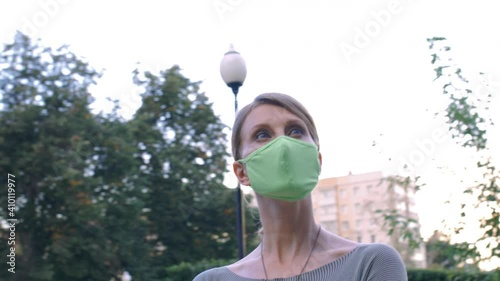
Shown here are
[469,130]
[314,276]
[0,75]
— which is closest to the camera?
[314,276]

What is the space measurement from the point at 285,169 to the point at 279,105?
0.57 ft

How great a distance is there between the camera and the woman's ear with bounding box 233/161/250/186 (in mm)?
1663

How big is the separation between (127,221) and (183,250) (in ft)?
11.5

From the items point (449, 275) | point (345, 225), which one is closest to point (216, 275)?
point (449, 275)

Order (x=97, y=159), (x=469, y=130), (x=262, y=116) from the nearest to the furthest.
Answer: (x=262, y=116)
(x=469, y=130)
(x=97, y=159)

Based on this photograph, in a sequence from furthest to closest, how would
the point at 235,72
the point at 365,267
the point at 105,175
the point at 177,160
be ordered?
the point at 177,160 < the point at 105,175 < the point at 235,72 < the point at 365,267

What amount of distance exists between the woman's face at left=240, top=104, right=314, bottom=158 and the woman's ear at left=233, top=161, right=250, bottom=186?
46 millimetres

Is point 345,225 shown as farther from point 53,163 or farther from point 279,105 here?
point 279,105

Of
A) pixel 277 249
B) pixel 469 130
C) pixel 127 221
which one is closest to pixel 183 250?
pixel 127 221

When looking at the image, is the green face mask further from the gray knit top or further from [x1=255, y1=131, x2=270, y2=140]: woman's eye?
the gray knit top

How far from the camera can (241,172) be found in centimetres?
168

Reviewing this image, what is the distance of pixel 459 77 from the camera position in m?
6.34

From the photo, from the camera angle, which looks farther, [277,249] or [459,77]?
[459,77]

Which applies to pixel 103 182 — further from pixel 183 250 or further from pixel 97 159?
pixel 183 250
